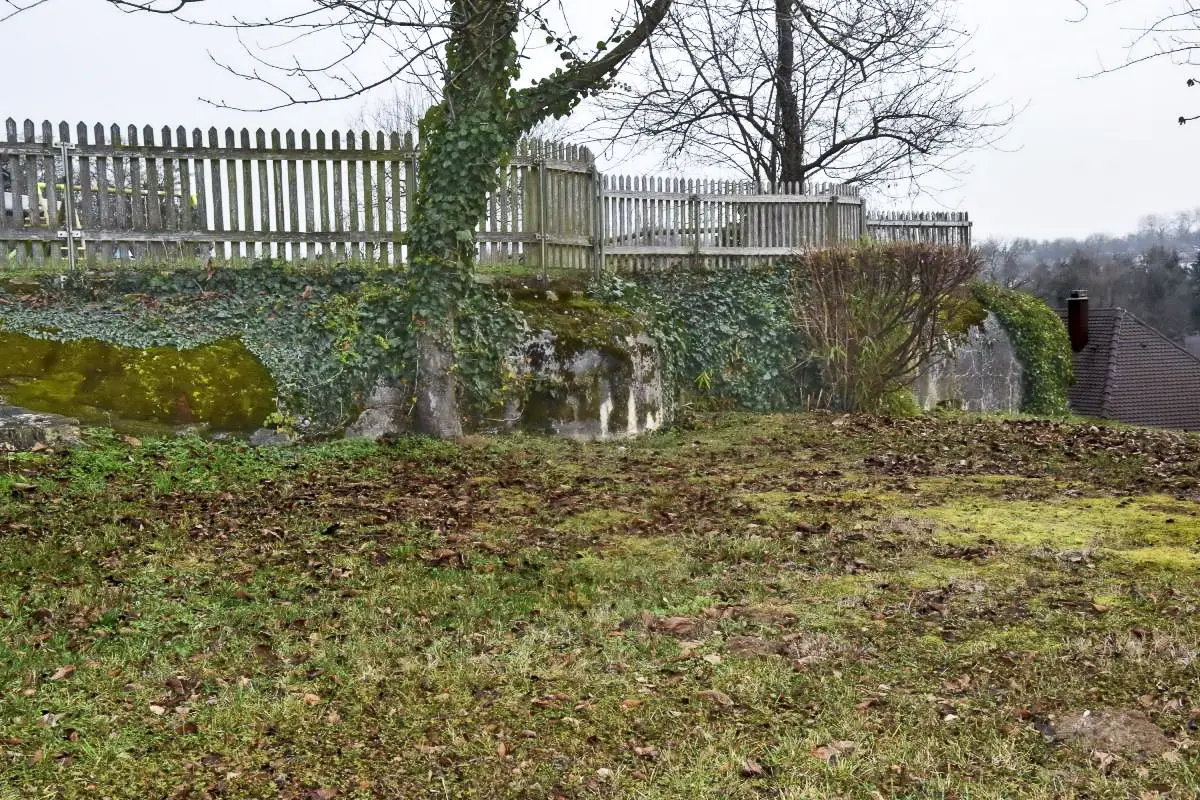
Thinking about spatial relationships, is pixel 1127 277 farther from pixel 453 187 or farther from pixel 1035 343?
pixel 453 187

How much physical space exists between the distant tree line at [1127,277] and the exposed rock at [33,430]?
1942 inches

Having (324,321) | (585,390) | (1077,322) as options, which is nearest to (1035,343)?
(1077,322)

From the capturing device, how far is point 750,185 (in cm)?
1764

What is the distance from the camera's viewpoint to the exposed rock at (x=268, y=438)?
10250 mm

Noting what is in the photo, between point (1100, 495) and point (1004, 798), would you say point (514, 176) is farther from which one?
point (1004, 798)

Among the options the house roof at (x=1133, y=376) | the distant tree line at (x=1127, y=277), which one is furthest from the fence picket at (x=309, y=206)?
the distant tree line at (x=1127, y=277)

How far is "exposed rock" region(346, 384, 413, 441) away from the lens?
35.7 ft

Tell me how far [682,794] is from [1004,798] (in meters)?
1.14

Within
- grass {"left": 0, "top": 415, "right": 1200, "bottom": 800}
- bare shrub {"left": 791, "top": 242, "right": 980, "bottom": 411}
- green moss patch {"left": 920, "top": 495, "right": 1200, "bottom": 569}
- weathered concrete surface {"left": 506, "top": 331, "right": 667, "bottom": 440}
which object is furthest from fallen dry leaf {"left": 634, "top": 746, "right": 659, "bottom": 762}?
bare shrub {"left": 791, "top": 242, "right": 980, "bottom": 411}

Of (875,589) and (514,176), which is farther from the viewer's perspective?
(514,176)

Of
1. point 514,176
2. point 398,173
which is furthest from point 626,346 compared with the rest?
point 398,173

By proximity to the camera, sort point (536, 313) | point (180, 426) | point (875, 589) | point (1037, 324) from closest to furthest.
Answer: point (875, 589) → point (180, 426) → point (536, 313) → point (1037, 324)

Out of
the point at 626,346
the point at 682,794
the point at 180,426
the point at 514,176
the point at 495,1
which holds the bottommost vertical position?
the point at 682,794

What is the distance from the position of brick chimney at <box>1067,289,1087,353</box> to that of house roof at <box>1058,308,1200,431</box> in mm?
199
